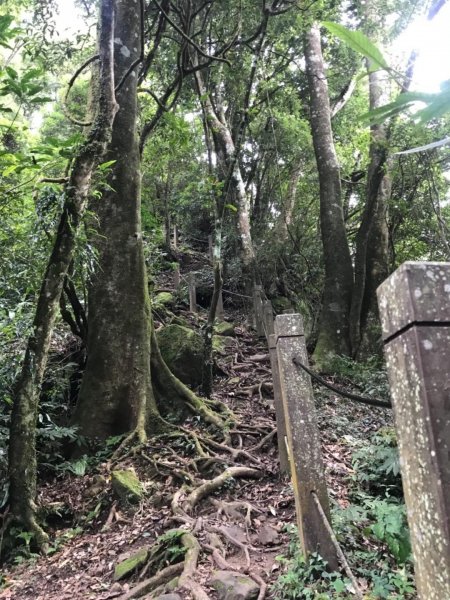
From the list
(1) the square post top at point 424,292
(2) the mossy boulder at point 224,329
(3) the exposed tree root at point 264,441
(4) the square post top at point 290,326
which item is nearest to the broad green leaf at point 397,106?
(1) the square post top at point 424,292

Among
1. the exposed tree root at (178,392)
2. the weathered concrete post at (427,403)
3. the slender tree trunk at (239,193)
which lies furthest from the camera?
the slender tree trunk at (239,193)

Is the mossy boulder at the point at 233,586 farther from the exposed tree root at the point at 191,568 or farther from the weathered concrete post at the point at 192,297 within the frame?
the weathered concrete post at the point at 192,297

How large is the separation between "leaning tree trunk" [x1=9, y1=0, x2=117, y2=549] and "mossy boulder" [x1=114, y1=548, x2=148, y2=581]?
3.15 feet

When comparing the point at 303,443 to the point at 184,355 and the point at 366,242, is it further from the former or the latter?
the point at 366,242

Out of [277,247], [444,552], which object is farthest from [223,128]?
[444,552]

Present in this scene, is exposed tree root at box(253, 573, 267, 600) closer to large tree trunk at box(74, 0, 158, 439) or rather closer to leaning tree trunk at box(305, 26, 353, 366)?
large tree trunk at box(74, 0, 158, 439)

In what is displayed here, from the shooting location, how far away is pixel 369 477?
436 centimetres

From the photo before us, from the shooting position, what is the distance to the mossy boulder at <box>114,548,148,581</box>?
3848 millimetres

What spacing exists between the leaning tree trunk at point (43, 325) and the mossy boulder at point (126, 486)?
2.69ft

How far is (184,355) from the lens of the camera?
791cm

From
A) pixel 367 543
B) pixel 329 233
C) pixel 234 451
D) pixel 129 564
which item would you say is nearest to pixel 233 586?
pixel 367 543

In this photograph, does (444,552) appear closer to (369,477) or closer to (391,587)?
(391,587)

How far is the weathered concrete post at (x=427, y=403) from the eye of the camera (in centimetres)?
134

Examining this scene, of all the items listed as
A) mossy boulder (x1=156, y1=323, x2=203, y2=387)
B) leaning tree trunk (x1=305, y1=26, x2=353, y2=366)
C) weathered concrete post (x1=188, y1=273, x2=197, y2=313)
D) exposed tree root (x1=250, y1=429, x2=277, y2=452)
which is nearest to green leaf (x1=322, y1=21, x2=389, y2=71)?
exposed tree root (x1=250, y1=429, x2=277, y2=452)
